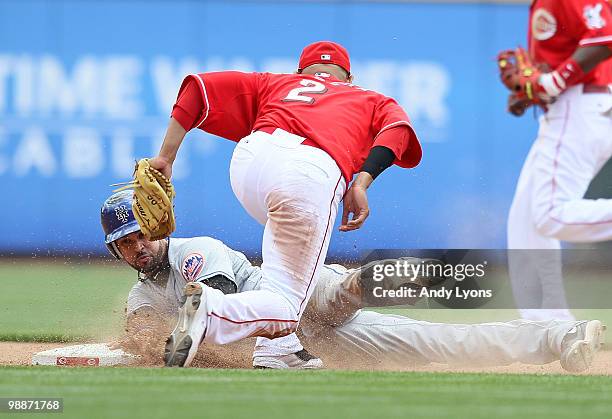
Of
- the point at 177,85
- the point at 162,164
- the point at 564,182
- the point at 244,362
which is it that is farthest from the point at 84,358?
the point at 177,85

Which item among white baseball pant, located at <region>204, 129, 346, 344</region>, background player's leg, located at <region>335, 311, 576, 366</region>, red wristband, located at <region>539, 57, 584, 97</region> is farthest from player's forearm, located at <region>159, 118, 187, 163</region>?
red wristband, located at <region>539, 57, 584, 97</region>

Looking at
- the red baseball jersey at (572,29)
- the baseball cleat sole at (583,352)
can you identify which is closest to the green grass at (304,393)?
the baseball cleat sole at (583,352)

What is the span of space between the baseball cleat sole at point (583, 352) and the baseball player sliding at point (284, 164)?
106 cm

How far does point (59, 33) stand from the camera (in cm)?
893

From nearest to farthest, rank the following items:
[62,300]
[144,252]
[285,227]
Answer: [285,227], [144,252], [62,300]

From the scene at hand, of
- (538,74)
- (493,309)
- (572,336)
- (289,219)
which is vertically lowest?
(493,309)

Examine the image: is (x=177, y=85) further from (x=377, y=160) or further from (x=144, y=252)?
(x=377, y=160)

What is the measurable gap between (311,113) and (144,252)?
1.02m

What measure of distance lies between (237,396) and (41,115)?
240 inches

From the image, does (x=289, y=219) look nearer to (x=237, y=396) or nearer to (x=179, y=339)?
(x=179, y=339)

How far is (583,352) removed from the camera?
461 centimetres

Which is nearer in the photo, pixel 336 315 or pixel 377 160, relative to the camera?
pixel 377 160

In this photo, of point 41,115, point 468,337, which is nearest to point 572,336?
point 468,337

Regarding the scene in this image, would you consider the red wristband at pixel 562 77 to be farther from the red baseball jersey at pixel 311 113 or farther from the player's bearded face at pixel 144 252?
the player's bearded face at pixel 144 252
